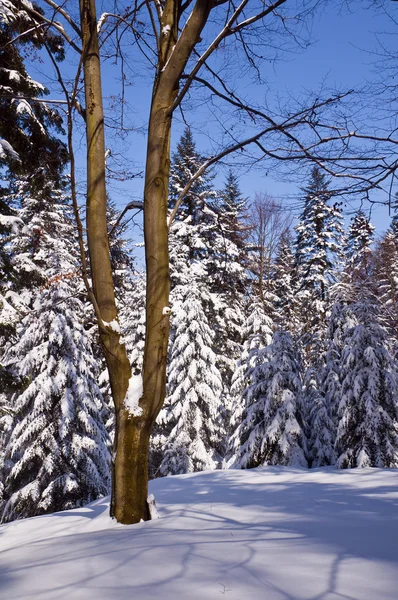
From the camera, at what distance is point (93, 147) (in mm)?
4074

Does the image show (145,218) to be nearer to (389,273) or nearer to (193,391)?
(193,391)

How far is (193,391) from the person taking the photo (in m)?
16.4

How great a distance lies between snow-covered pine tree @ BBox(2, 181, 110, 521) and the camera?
1194cm

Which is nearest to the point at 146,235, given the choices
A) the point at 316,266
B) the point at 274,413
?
the point at 274,413

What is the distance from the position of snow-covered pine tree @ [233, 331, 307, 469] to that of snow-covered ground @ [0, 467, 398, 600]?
8.95 m

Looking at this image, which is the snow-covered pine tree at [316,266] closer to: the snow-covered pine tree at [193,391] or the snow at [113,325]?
the snow-covered pine tree at [193,391]

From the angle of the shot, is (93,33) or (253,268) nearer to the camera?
(93,33)

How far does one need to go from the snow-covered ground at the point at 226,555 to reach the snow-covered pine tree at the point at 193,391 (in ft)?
40.6

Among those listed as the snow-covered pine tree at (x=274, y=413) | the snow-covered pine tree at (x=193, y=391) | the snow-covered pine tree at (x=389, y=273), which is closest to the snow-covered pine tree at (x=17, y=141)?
the snow-covered pine tree at (x=274, y=413)

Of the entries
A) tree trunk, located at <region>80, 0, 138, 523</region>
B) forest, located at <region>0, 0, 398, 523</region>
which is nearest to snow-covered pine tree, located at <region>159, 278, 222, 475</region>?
forest, located at <region>0, 0, 398, 523</region>

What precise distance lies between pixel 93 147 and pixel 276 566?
3.68m

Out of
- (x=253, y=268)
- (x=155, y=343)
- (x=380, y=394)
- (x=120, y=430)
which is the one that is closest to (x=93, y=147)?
(x=155, y=343)

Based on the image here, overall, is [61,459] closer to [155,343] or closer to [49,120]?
[49,120]

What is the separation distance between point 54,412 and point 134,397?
10.1 m
